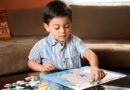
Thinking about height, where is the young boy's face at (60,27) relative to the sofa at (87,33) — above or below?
above

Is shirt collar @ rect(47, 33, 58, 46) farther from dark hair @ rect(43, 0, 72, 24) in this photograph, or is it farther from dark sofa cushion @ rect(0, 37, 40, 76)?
dark sofa cushion @ rect(0, 37, 40, 76)

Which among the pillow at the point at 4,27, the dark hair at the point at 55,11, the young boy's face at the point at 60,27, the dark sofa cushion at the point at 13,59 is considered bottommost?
the dark sofa cushion at the point at 13,59

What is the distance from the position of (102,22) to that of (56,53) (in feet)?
5.36

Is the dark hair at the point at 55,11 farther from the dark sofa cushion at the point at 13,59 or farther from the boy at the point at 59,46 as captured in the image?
the dark sofa cushion at the point at 13,59

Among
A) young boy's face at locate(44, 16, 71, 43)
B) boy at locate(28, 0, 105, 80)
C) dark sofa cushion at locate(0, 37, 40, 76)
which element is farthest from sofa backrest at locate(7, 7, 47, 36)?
young boy's face at locate(44, 16, 71, 43)

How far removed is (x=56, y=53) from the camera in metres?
1.64

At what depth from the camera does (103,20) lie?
3.18 meters

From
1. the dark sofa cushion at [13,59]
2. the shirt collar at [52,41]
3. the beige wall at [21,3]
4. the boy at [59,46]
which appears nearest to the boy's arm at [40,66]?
the boy at [59,46]

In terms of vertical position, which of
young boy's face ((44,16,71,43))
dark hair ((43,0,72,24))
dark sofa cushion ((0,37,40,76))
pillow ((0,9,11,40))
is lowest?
dark sofa cushion ((0,37,40,76))

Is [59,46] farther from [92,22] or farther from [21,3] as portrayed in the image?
[21,3]

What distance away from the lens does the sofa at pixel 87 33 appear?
2.56 m

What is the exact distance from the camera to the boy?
152 cm

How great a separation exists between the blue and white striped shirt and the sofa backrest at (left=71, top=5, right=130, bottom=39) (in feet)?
4.94

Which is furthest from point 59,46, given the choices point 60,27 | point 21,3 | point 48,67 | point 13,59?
point 21,3
